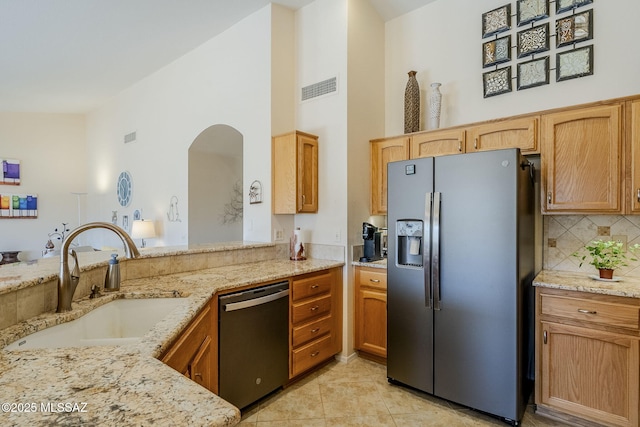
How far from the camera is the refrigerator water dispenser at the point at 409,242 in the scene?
240 centimetres

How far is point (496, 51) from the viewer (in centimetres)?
285

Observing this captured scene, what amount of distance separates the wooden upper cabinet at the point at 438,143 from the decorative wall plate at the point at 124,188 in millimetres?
4613

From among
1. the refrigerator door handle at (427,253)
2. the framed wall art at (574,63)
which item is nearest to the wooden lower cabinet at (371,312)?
the refrigerator door handle at (427,253)

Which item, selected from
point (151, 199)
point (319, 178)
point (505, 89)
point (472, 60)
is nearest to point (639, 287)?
point (505, 89)

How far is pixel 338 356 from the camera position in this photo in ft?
9.89

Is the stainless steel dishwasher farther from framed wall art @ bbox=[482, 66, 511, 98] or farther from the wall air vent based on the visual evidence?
the wall air vent

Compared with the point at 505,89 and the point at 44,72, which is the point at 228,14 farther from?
the point at 44,72

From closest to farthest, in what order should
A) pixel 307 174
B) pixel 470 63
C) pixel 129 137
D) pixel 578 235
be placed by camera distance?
pixel 578 235
pixel 470 63
pixel 307 174
pixel 129 137

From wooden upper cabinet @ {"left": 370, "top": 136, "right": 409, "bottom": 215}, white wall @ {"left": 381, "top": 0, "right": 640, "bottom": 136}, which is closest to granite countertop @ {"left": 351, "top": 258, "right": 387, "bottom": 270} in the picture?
wooden upper cabinet @ {"left": 370, "top": 136, "right": 409, "bottom": 215}

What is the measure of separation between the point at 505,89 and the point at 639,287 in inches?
67.4

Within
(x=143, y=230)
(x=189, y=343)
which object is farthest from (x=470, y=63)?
(x=143, y=230)

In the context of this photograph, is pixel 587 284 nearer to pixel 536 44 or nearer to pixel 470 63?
pixel 536 44

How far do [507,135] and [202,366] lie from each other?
2553mm

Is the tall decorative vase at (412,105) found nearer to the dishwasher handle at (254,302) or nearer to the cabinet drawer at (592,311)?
the cabinet drawer at (592,311)
